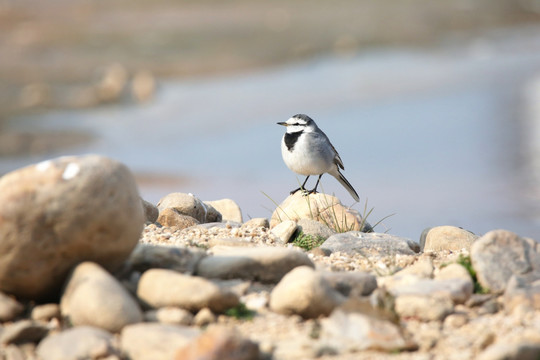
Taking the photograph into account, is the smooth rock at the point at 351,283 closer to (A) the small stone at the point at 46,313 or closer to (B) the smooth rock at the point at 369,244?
(B) the smooth rock at the point at 369,244

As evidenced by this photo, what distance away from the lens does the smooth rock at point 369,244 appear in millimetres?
6512

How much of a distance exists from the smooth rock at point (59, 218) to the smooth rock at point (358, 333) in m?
1.40

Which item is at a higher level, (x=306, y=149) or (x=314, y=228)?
(x=306, y=149)

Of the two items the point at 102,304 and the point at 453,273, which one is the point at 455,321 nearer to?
the point at 453,273

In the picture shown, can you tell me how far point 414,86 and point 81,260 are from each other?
580 inches

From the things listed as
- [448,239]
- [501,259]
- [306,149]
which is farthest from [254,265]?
[306,149]

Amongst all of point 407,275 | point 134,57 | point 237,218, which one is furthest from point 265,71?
point 407,275

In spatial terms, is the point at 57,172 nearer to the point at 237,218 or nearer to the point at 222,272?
the point at 222,272

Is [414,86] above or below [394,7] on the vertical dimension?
below

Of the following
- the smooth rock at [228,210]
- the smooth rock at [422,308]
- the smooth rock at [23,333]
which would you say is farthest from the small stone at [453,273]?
the smooth rock at [228,210]

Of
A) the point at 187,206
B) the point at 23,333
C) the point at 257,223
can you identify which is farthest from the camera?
the point at 187,206

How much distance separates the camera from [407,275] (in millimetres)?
5488

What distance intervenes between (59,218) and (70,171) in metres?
0.29

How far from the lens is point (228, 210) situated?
8.40 meters
